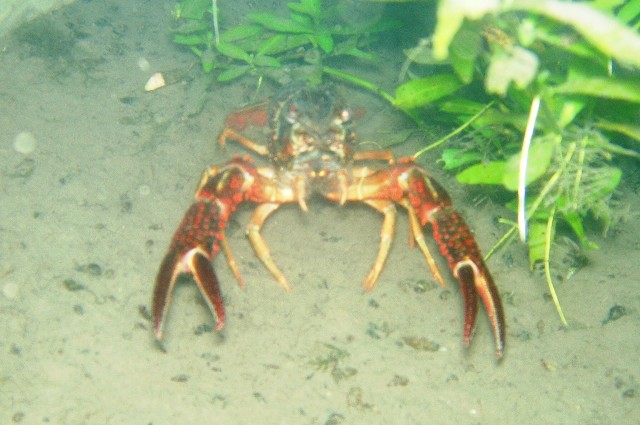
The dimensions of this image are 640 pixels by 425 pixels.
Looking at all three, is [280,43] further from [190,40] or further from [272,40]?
[190,40]

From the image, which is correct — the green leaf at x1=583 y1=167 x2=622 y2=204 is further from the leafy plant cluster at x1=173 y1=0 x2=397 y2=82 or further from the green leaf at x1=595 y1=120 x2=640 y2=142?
the leafy plant cluster at x1=173 y1=0 x2=397 y2=82

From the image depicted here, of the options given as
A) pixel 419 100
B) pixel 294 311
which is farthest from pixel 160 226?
pixel 419 100

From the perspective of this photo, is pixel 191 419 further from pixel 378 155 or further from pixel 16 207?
pixel 378 155

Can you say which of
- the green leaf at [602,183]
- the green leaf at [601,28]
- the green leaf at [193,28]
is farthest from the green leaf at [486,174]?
the green leaf at [193,28]

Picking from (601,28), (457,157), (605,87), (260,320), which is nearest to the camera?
(601,28)

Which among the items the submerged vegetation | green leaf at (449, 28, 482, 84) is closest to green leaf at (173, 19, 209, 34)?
the submerged vegetation

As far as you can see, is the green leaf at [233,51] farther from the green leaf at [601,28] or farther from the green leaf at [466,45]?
the green leaf at [601,28]

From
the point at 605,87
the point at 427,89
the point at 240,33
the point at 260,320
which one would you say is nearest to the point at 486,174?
the point at 427,89
